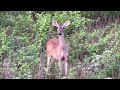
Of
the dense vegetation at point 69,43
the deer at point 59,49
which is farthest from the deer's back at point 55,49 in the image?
the dense vegetation at point 69,43

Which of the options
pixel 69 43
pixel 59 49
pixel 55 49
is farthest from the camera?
pixel 69 43

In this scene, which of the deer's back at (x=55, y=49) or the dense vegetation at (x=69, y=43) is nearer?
the dense vegetation at (x=69, y=43)

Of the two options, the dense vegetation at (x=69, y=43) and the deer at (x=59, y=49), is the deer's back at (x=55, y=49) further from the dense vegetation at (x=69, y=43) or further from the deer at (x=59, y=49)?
the dense vegetation at (x=69, y=43)

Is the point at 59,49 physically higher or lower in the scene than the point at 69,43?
lower

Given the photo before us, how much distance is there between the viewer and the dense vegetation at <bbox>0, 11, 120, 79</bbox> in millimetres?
8320

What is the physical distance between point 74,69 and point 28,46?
6.91ft

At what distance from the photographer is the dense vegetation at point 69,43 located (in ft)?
27.3

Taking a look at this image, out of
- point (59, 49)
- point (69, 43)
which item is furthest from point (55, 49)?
point (69, 43)

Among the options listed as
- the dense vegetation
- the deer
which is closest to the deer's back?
the deer

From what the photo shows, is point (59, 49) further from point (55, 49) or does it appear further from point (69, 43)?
point (69, 43)

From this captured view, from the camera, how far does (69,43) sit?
34.1 ft

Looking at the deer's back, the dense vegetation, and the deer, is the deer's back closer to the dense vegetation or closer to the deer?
the deer
